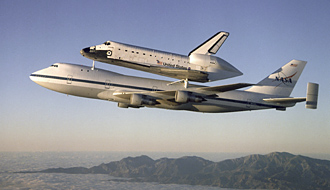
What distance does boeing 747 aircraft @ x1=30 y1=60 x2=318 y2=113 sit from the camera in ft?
137

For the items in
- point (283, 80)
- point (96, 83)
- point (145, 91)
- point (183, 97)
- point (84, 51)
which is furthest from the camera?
point (283, 80)

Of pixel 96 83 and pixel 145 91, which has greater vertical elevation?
pixel 96 83

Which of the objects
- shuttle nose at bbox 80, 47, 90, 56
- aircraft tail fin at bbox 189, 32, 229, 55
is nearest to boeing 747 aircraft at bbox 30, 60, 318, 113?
aircraft tail fin at bbox 189, 32, 229, 55

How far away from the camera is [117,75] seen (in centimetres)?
4372

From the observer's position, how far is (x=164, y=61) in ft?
120

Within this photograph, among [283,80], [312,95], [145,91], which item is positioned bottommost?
[145,91]

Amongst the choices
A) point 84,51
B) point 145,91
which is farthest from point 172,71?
point 84,51

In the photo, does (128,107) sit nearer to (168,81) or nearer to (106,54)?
(168,81)

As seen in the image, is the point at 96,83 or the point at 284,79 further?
the point at 284,79

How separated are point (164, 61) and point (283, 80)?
27939 millimetres

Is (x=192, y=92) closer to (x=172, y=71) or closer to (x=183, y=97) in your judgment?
(x=183, y=97)

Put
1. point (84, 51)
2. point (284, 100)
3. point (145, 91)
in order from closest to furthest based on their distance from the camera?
point (84, 51) → point (145, 91) → point (284, 100)

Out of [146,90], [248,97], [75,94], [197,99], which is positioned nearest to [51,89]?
[75,94]

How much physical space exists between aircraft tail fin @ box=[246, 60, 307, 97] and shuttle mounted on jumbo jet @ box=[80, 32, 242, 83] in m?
17.2
